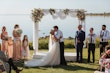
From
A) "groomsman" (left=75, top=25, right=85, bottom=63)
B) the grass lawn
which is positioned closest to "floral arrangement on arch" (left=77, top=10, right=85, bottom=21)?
"groomsman" (left=75, top=25, right=85, bottom=63)

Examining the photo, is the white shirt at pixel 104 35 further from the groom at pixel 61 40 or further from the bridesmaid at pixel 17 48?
the bridesmaid at pixel 17 48

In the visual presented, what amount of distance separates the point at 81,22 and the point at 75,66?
3.35m

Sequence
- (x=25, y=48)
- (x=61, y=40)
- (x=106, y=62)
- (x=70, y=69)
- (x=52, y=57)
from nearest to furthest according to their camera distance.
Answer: (x=106, y=62), (x=70, y=69), (x=52, y=57), (x=61, y=40), (x=25, y=48)

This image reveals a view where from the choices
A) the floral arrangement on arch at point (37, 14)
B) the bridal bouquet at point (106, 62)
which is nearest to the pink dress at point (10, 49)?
the floral arrangement on arch at point (37, 14)

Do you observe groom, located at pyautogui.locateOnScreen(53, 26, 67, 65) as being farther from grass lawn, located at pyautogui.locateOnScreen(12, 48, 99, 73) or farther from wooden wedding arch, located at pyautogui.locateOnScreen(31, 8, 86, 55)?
wooden wedding arch, located at pyautogui.locateOnScreen(31, 8, 86, 55)

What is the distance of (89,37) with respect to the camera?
15109 mm

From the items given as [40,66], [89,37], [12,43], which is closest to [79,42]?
[89,37]

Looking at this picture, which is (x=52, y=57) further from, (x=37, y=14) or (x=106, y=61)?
(x=106, y=61)

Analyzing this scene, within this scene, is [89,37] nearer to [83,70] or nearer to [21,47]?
[83,70]

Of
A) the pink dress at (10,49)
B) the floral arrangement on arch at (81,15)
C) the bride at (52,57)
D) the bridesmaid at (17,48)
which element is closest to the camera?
the bride at (52,57)

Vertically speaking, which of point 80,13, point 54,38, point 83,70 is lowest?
point 83,70

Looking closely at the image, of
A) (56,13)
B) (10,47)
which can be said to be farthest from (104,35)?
(10,47)

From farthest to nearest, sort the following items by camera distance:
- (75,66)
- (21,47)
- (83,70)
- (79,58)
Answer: (21,47) < (79,58) < (75,66) < (83,70)

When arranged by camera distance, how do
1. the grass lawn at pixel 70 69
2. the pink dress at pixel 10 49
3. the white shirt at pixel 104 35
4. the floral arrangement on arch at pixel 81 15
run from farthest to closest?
the floral arrangement on arch at pixel 81 15
the pink dress at pixel 10 49
the white shirt at pixel 104 35
the grass lawn at pixel 70 69
